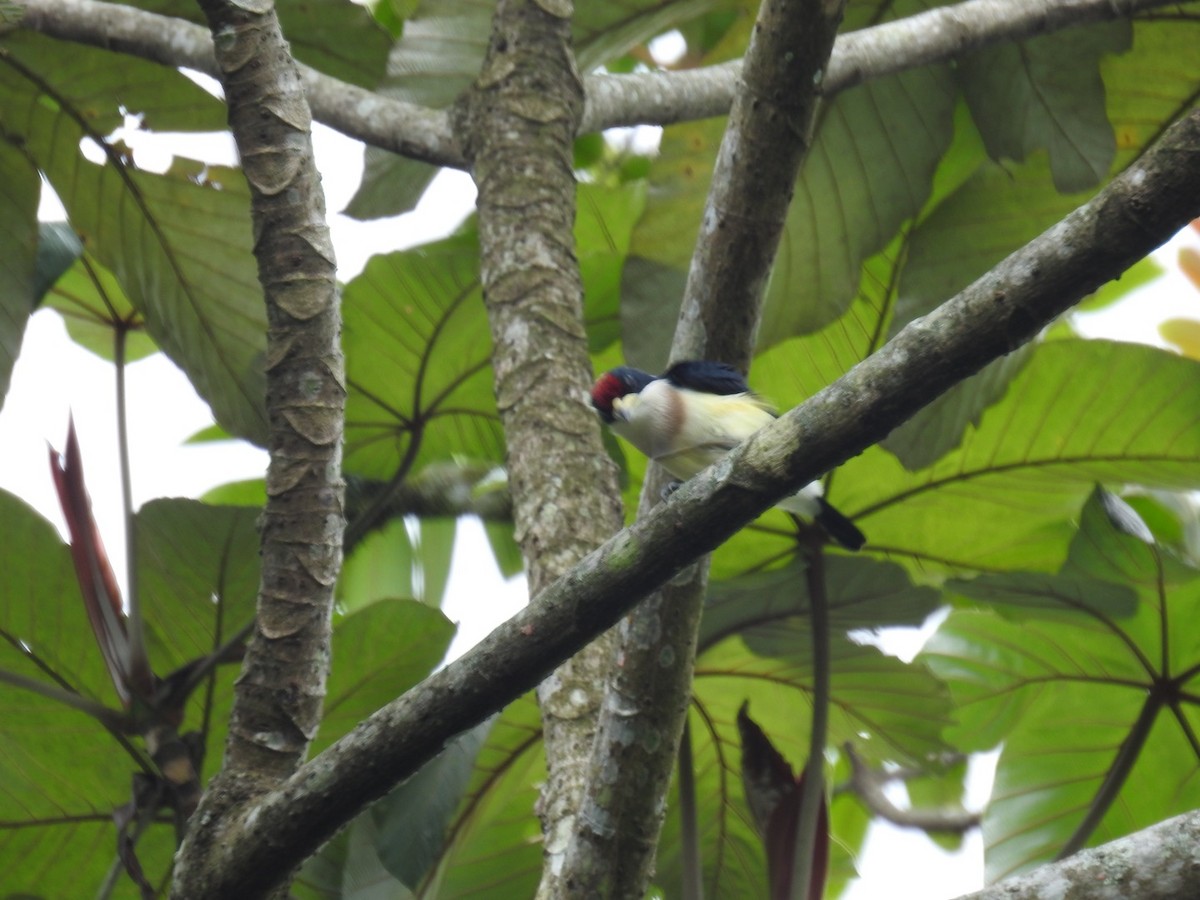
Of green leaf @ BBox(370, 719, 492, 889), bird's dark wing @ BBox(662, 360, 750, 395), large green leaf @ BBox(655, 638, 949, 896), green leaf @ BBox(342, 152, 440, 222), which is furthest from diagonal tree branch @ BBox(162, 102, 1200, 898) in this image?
green leaf @ BBox(342, 152, 440, 222)

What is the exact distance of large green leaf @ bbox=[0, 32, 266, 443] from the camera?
2.12 meters

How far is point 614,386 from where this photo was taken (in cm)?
187

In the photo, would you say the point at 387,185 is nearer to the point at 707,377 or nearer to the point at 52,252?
the point at 52,252

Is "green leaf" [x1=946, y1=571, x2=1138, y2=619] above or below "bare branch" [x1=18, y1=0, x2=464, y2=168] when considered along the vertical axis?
below

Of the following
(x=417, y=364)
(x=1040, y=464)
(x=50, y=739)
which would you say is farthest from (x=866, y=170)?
(x=50, y=739)

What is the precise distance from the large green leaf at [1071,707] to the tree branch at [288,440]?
3.83 ft

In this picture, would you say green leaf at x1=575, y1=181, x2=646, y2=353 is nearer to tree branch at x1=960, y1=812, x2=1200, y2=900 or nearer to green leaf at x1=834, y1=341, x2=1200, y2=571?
green leaf at x1=834, y1=341, x2=1200, y2=571

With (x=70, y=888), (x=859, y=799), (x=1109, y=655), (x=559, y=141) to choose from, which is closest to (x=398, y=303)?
(x=559, y=141)

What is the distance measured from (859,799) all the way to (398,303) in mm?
1543

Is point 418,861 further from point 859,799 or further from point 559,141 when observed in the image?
point 859,799

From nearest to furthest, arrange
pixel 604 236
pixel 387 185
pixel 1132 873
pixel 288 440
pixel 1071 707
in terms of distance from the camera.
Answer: pixel 1132 873 → pixel 288 440 → pixel 1071 707 → pixel 387 185 → pixel 604 236

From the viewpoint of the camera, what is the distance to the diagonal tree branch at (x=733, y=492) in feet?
2.90

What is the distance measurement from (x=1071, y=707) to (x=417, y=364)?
1.32 meters

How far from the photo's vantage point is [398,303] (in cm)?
213
